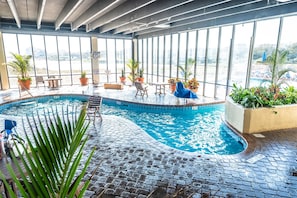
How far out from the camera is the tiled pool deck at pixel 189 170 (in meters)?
2.74

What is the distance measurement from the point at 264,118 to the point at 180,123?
2353 millimetres

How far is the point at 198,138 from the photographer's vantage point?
5.18 m

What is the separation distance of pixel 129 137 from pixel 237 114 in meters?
2.83

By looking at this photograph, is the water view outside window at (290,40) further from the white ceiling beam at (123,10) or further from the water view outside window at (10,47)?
the water view outside window at (10,47)

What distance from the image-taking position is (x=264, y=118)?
16.0 ft

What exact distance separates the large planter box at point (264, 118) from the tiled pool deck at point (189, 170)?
0.36m

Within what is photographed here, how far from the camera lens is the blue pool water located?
4.78m

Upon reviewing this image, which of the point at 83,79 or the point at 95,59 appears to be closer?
the point at 83,79

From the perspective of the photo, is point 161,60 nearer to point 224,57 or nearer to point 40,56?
point 224,57

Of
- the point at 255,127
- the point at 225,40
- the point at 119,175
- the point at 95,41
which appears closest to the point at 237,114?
the point at 255,127

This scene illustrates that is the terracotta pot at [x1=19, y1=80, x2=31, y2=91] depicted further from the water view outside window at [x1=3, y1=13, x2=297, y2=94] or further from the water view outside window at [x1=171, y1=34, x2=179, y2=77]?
the water view outside window at [x1=171, y1=34, x2=179, y2=77]

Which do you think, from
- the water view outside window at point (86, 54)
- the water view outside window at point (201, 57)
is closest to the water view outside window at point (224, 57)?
the water view outside window at point (201, 57)

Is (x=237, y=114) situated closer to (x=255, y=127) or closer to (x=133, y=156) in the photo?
(x=255, y=127)

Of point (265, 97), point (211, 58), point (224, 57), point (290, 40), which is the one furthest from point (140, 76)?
point (265, 97)
